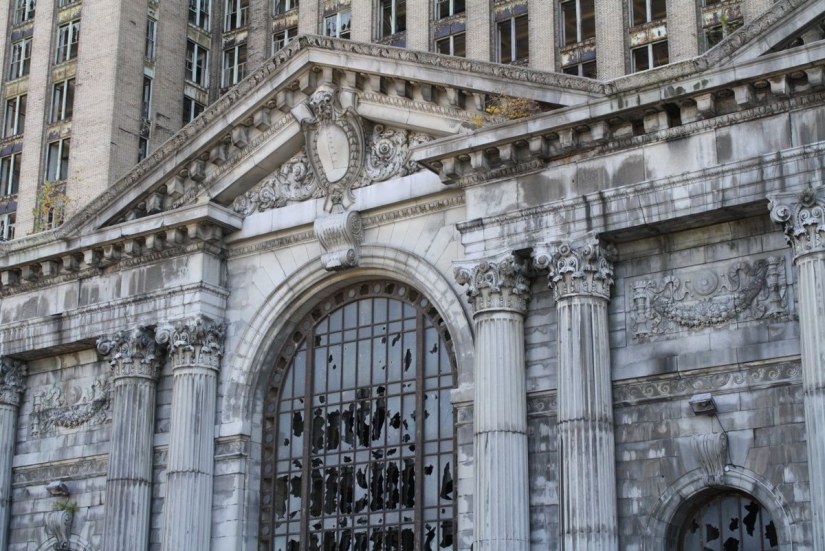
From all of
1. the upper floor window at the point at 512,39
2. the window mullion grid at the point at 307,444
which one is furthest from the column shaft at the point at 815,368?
the upper floor window at the point at 512,39

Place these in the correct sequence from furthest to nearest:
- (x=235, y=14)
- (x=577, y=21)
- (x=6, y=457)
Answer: (x=235, y=14) < (x=577, y=21) < (x=6, y=457)

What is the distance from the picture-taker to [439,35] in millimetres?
49938

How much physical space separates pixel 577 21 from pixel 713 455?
26070 mm

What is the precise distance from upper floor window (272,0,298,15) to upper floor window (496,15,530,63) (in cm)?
1034

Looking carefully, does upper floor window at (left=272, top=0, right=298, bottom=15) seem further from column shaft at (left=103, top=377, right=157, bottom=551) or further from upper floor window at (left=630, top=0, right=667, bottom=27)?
column shaft at (left=103, top=377, right=157, bottom=551)

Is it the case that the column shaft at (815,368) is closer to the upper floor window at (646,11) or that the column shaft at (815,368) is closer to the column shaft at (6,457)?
the column shaft at (6,457)

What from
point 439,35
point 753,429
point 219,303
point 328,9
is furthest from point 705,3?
point 753,429

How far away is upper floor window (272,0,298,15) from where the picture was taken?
55375 millimetres

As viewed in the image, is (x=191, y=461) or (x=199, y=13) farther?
(x=199, y=13)

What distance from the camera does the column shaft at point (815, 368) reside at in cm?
2186

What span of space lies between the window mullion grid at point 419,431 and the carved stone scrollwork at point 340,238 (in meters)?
1.90

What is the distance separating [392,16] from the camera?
51.8 meters

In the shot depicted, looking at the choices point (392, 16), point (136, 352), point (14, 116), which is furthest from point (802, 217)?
point (14, 116)

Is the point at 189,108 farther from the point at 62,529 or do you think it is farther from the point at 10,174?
the point at 62,529
